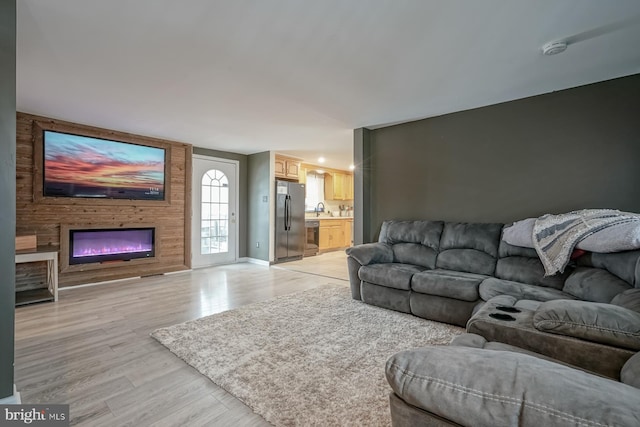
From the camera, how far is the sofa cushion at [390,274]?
3277mm

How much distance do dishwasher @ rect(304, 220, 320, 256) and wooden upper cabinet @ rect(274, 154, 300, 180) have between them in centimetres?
124

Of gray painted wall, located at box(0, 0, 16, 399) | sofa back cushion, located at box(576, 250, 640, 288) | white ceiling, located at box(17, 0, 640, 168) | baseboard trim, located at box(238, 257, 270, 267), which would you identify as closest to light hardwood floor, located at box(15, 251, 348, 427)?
gray painted wall, located at box(0, 0, 16, 399)

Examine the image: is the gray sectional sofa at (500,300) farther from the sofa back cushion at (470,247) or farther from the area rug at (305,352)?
the area rug at (305,352)

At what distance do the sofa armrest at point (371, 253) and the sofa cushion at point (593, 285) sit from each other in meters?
1.80

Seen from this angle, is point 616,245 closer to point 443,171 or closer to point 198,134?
point 443,171

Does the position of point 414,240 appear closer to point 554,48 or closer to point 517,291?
point 517,291

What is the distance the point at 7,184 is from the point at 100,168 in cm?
331

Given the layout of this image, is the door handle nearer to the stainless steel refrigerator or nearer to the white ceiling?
the stainless steel refrigerator

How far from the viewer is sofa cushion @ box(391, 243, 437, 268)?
360 centimetres

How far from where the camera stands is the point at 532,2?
177 centimetres

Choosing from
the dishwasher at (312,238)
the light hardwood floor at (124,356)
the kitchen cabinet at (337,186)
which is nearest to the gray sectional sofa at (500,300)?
the light hardwood floor at (124,356)

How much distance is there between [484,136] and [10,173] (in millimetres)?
4251

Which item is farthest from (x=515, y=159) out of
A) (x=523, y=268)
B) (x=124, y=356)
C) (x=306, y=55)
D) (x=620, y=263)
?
(x=124, y=356)

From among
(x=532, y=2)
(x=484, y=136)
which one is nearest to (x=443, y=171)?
(x=484, y=136)
